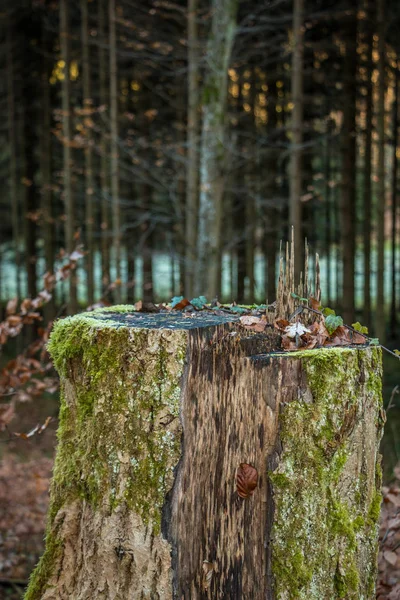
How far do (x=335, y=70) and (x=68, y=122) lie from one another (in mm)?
6726

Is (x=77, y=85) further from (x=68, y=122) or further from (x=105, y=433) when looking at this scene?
(x=105, y=433)

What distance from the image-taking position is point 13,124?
51.4ft

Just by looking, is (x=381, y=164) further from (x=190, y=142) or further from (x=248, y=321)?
(x=248, y=321)

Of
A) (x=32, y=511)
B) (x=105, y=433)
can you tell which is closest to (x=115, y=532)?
(x=105, y=433)

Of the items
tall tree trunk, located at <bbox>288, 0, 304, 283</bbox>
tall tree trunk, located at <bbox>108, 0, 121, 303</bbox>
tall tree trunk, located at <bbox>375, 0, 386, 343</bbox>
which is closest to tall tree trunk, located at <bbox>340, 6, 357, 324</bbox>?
Result: tall tree trunk, located at <bbox>375, 0, 386, 343</bbox>

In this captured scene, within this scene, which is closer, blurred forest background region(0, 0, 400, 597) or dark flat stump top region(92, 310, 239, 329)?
dark flat stump top region(92, 310, 239, 329)

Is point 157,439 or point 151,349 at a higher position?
point 151,349

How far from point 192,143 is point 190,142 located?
5 centimetres

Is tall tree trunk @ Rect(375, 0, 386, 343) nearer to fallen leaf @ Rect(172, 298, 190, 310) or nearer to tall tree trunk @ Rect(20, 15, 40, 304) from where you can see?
fallen leaf @ Rect(172, 298, 190, 310)

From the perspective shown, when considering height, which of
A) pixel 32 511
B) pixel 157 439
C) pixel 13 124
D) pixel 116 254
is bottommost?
pixel 32 511

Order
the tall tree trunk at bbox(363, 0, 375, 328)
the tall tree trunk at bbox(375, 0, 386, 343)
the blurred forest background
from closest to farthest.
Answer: the blurred forest background → the tall tree trunk at bbox(375, 0, 386, 343) → the tall tree trunk at bbox(363, 0, 375, 328)

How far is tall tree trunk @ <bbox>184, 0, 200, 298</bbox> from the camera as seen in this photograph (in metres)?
9.57

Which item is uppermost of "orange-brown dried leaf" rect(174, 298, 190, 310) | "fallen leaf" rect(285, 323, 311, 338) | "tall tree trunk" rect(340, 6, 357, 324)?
"tall tree trunk" rect(340, 6, 357, 324)

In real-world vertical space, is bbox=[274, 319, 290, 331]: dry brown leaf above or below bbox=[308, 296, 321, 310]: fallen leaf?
below
